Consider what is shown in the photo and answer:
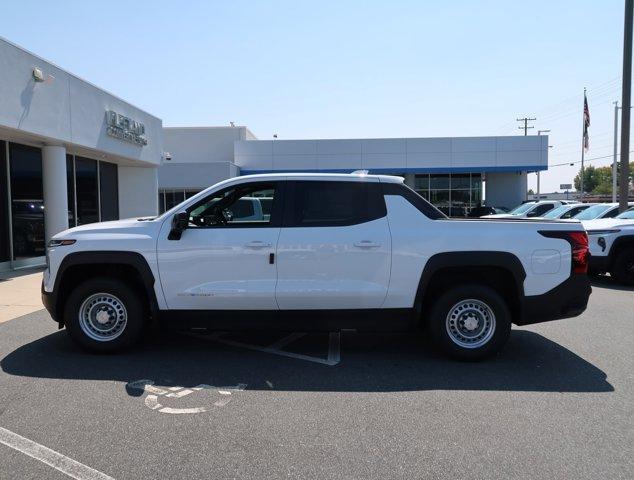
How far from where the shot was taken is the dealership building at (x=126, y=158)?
13.1 m

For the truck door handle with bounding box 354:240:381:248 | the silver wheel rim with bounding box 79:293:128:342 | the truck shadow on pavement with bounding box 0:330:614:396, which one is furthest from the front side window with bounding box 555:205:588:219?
the silver wheel rim with bounding box 79:293:128:342

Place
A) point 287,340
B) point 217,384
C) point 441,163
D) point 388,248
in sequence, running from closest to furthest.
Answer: point 217,384 → point 388,248 → point 287,340 → point 441,163

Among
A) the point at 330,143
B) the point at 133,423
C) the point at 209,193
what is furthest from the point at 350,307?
the point at 330,143

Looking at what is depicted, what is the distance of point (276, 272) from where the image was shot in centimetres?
556

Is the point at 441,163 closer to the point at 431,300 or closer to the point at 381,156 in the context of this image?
the point at 381,156

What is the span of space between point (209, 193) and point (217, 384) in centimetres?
203

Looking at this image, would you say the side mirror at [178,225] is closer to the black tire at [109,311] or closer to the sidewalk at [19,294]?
the black tire at [109,311]

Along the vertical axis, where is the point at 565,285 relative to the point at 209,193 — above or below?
below

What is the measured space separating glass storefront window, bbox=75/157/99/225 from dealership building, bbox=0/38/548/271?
0.03 metres

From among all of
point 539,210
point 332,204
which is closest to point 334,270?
point 332,204

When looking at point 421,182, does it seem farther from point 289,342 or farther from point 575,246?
point 575,246

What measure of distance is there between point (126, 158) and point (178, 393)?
15411mm

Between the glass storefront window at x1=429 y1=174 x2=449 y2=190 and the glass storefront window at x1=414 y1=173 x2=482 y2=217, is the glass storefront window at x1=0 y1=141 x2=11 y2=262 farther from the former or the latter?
the glass storefront window at x1=429 y1=174 x2=449 y2=190

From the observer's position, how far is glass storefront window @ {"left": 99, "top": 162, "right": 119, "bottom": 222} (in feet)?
62.0
